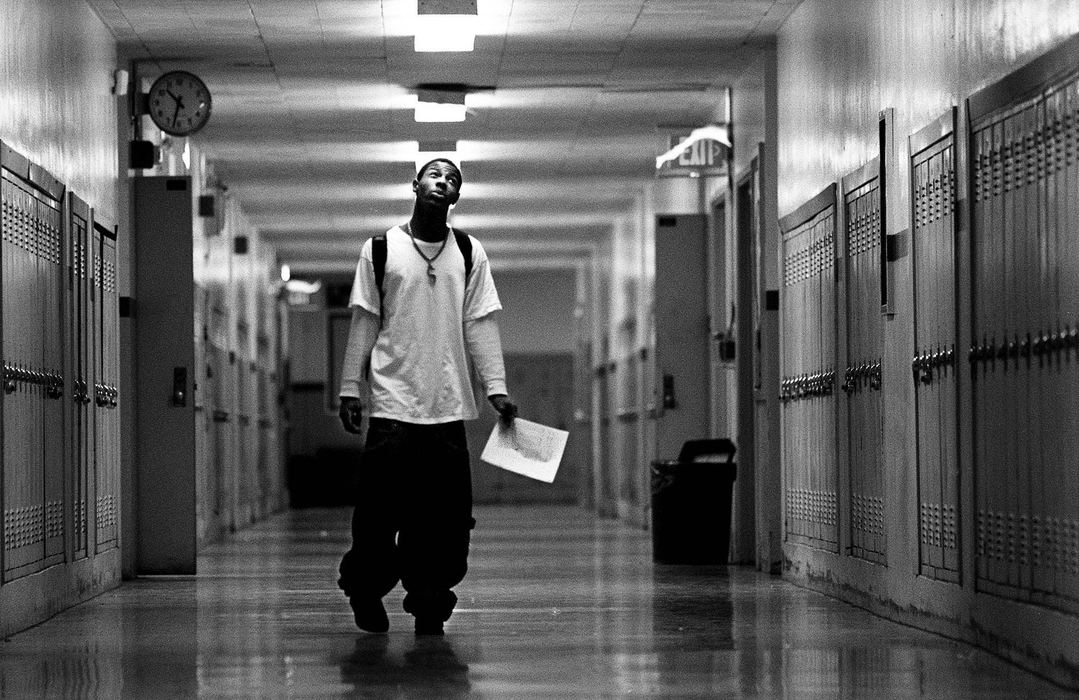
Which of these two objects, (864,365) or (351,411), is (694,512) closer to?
(864,365)

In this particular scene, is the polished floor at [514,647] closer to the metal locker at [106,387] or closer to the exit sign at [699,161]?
the metal locker at [106,387]

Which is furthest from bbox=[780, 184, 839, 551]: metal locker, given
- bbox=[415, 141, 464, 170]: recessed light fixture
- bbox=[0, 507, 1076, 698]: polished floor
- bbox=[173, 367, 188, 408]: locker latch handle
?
Answer: bbox=[415, 141, 464, 170]: recessed light fixture

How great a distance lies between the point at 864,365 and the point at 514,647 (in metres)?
2.66

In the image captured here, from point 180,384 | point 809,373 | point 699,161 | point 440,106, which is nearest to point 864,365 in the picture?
point 809,373

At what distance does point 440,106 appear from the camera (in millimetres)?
12773

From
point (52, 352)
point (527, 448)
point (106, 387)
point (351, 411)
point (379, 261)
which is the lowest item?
point (527, 448)

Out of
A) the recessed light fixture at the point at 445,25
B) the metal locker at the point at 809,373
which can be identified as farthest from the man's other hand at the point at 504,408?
the recessed light fixture at the point at 445,25

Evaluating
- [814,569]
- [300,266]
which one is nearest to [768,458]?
[814,569]

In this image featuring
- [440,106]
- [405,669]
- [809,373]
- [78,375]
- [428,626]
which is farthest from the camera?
[440,106]

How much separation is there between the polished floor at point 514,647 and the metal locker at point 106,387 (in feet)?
1.39

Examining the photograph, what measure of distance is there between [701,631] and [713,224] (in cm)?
681

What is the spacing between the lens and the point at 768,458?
10609 millimetres

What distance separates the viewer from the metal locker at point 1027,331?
5250 mm

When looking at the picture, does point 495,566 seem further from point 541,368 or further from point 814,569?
point 541,368
